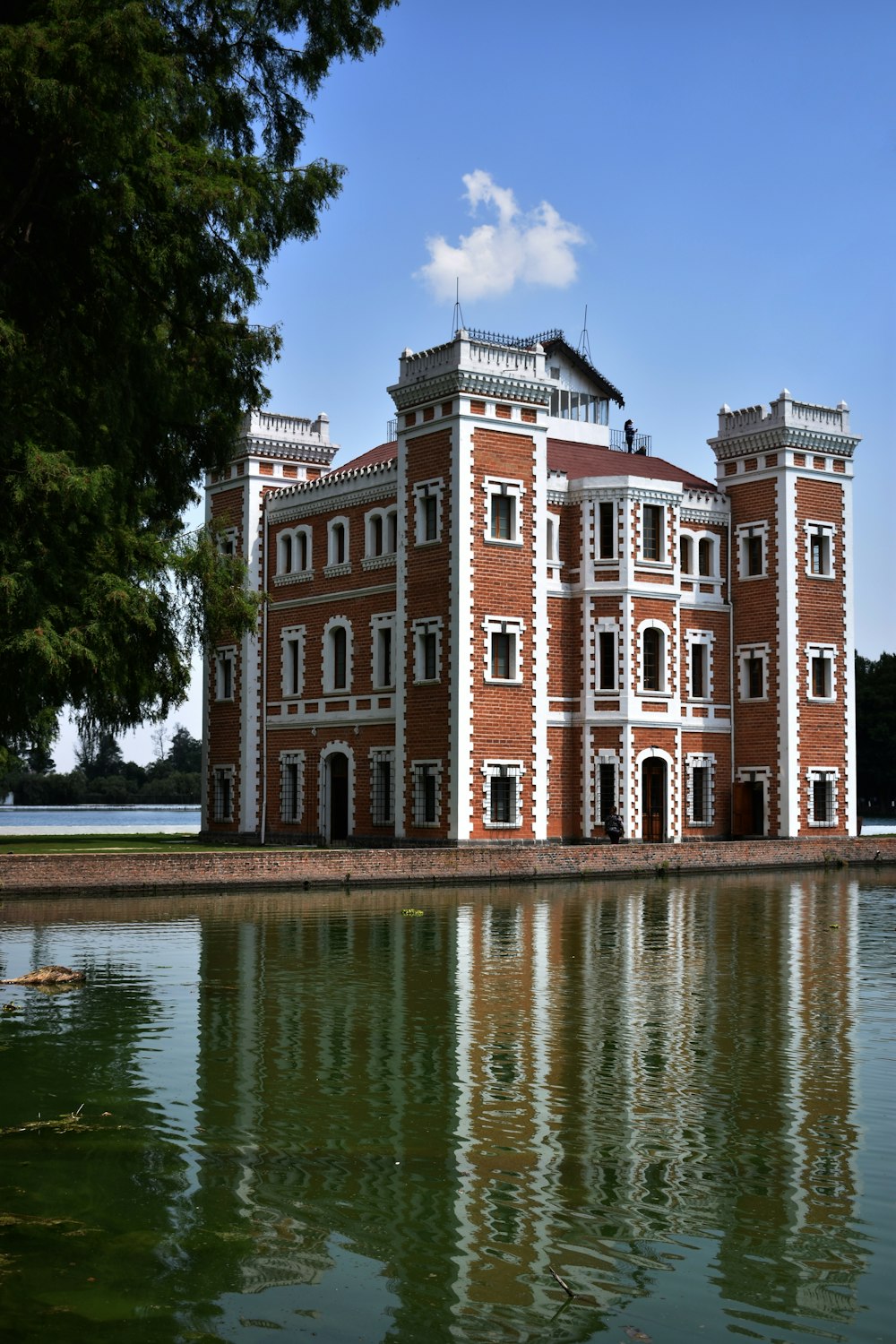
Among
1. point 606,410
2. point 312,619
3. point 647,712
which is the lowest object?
point 647,712

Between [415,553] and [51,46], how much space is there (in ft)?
91.3

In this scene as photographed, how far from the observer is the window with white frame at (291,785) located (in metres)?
50.5

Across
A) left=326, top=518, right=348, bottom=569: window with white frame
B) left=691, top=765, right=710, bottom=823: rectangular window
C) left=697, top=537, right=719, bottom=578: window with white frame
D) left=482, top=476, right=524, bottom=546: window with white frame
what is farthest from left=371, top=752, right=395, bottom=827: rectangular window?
left=697, top=537, right=719, bottom=578: window with white frame

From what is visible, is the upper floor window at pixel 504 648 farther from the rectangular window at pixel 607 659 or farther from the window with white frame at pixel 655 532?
the window with white frame at pixel 655 532

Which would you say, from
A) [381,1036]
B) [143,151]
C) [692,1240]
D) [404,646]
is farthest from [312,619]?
[692,1240]

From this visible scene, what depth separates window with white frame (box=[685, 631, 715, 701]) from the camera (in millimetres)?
50062

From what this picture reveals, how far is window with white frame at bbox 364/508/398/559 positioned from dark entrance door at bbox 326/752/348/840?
262 inches

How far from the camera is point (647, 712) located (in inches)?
1843

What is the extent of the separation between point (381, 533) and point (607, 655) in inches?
317

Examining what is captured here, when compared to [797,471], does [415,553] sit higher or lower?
lower

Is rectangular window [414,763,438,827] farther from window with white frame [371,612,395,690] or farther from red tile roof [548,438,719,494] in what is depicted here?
red tile roof [548,438,719,494]

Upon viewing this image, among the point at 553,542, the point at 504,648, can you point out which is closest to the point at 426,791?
the point at 504,648

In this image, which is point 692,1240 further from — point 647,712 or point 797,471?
point 797,471

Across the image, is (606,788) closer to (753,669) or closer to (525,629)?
(525,629)
